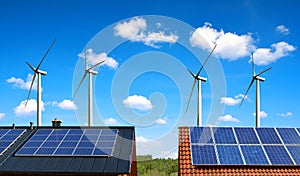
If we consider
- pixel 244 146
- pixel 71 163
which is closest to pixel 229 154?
pixel 244 146

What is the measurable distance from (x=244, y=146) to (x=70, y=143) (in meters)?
10.8

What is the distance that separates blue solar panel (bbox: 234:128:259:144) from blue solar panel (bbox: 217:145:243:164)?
41.8 inches

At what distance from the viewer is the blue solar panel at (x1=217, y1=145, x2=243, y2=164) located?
2359 centimetres

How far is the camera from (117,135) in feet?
84.6

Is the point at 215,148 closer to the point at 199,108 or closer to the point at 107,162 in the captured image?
the point at 107,162

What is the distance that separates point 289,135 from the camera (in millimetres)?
26562

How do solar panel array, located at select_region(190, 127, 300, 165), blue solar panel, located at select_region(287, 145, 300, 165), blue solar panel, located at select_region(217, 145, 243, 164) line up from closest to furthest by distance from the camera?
blue solar panel, located at select_region(217, 145, 243, 164)
solar panel array, located at select_region(190, 127, 300, 165)
blue solar panel, located at select_region(287, 145, 300, 165)

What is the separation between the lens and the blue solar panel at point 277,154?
23719 mm

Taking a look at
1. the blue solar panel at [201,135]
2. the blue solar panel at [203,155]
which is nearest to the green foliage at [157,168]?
the blue solar panel at [201,135]

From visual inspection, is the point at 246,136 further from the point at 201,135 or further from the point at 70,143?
the point at 70,143

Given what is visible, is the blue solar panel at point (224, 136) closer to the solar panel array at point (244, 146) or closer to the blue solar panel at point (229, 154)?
the solar panel array at point (244, 146)

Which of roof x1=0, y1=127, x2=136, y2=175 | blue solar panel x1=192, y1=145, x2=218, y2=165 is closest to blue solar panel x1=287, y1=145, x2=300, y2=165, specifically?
blue solar panel x1=192, y1=145, x2=218, y2=165

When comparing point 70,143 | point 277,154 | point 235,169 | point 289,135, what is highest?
point 289,135

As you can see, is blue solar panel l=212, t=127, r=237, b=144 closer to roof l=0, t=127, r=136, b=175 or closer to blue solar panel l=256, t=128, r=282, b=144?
blue solar panel l=256, t=128, r=282, b=144
